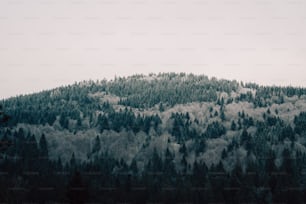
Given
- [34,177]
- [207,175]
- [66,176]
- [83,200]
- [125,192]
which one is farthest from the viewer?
[207,175]

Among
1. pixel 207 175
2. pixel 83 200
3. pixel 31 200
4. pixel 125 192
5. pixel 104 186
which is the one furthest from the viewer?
pixel 207 175

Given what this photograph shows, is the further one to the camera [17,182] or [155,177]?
[155,177]

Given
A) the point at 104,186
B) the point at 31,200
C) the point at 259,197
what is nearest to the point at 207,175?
the point at 259,197

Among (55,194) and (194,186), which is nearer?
(55,194)

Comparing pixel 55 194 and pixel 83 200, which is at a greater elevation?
pixel 83 200

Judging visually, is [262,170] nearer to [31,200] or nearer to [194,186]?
[194,186]

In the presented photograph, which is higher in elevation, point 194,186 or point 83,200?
point 83,200

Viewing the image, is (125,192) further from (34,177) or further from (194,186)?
(34,177)

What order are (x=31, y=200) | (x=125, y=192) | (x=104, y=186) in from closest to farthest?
(x=31, y=200)
(x=125, y=192)
(x=104, y=186)

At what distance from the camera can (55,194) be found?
121m

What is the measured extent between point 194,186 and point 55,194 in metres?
46.6

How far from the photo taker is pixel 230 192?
14188 centimetres

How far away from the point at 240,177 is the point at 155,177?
41.3 meters

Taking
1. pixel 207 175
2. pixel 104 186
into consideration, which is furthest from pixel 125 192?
pixel 207 175
